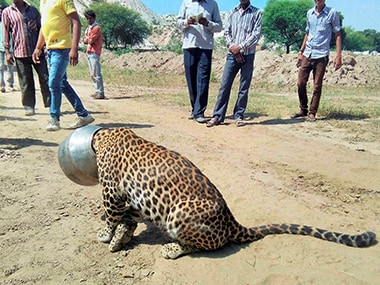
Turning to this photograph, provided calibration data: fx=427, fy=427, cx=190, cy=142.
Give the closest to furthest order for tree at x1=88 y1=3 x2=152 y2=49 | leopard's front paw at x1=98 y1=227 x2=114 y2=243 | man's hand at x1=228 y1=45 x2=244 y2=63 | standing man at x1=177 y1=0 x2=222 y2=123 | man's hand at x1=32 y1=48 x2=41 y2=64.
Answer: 1. leopard's front paw at x1=98 y1=227 x2=114 y2=243
2. man's hand at x1=32 y1=48 x2=41 y2=64
3. man's hand at x1=228 y1=45 x2=244 y2=63
4. standing man at x1=177 y1=0 x2=222 y2=123
5. tree at x1=88 y1=3 x2=152 y2=49

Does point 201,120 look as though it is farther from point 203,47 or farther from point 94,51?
point 94,51

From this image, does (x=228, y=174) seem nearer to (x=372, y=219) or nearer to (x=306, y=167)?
(x=306, y=167)

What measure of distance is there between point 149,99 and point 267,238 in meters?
8.61

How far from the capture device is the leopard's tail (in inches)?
146

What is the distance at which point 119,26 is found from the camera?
63.7m

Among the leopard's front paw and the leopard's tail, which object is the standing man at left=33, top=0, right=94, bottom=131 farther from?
the leopard's tail

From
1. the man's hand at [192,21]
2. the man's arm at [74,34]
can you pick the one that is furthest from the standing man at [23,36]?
the man's hand at [192,21]

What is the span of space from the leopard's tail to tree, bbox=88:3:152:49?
2441 inches

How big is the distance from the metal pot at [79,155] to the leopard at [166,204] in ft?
0.22

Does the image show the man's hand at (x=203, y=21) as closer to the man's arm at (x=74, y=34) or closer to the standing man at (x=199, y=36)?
the standing man at (x=199, y=36)

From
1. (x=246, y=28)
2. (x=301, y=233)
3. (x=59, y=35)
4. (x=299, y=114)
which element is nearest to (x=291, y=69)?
(x=299, y=114)

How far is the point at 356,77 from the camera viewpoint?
65.0 ft

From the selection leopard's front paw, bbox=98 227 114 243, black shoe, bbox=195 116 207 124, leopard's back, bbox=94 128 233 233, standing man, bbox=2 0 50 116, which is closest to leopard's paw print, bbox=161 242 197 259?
leopard's back, bbox=94 128 233 233

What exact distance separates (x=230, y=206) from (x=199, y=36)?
177 inches
